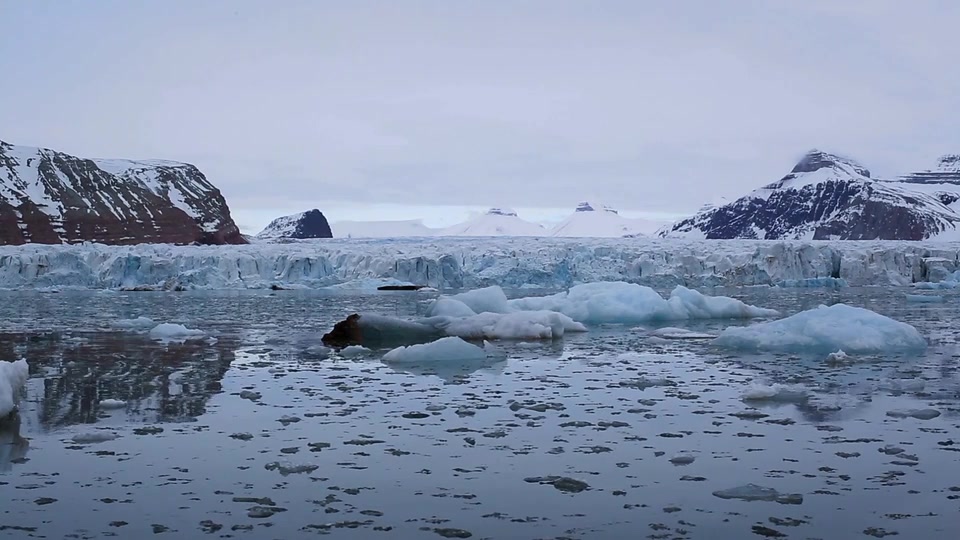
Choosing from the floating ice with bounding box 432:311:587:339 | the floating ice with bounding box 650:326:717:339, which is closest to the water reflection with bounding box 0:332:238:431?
the floating ice with bounding box 432:311:587:339

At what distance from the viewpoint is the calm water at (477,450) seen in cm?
350

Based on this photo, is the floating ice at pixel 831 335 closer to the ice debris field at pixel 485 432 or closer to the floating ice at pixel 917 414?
the ice debris field at pixel 485 432

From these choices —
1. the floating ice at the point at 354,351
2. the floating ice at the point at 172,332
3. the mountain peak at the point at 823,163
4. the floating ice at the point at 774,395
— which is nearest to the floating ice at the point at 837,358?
the floating ice at the point at 774,395

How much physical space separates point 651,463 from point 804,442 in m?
1.06

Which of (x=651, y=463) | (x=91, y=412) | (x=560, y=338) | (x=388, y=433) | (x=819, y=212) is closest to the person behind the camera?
(x=651, y=463)

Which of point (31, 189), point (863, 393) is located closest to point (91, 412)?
point (863, 393)

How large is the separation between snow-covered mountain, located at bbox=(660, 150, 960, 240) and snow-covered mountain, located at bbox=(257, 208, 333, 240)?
7493 cm

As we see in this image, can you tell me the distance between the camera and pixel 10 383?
20.2 feet

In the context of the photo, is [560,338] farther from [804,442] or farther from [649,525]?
[649,525]

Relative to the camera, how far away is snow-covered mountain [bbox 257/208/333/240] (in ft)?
406

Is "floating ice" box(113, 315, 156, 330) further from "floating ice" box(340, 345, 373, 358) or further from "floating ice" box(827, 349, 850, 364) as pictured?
"floating ice" box(827, 349, 850, 364)

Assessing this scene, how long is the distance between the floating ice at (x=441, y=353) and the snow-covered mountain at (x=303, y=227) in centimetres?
11582

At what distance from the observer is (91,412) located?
233 inches

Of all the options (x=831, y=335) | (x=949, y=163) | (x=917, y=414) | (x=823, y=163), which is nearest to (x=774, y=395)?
(x=917, y=414)
